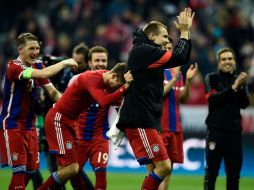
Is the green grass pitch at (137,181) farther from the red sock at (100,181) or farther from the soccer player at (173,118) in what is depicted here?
the red sock at (100,181)

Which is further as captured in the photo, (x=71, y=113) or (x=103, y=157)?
(x=103, y=157)

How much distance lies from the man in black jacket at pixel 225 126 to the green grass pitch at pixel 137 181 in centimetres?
212

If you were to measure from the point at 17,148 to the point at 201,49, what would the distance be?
10020mm

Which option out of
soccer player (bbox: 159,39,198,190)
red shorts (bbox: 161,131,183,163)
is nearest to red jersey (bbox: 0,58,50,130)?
soccer player (bbox: 159,39,198,190)

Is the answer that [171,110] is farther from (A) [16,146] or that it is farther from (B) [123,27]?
(B) [123,27]

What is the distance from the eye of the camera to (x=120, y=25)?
64.0 ft

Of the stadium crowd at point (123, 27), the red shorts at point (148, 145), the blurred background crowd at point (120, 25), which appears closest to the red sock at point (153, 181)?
the red shorts at point (148, 145)

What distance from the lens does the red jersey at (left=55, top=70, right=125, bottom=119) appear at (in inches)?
345

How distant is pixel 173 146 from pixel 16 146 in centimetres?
259

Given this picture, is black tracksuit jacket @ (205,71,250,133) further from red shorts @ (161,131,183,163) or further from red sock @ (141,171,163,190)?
red sock @ (141,171,163,190)

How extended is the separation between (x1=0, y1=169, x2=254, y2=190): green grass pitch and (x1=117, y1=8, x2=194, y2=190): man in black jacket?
3.81 m

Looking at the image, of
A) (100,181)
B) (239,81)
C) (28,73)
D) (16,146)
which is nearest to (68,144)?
(16,146)

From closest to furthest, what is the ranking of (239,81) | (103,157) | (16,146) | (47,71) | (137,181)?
1. (47,71)
2. (16,146)
3. (103,157)
4. (239,81)
5. (137,181)

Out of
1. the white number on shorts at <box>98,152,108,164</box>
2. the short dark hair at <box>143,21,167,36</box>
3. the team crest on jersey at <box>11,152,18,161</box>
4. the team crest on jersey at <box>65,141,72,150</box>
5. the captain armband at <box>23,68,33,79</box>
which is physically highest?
the short dark hair at <box>143,21,167,36</box>
